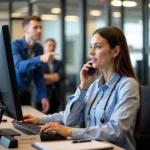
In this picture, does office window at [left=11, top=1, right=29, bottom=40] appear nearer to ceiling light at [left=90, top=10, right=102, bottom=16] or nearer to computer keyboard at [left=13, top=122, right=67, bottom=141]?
ceiling light at [left=90, top=10, right=102, bottom=16]

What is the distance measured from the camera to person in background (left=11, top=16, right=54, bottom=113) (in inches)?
153

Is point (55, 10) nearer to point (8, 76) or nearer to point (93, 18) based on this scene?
point (93, 18)

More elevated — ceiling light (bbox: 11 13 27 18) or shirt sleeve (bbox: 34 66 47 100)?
ceiling light (bbox: 11 13 27 18)

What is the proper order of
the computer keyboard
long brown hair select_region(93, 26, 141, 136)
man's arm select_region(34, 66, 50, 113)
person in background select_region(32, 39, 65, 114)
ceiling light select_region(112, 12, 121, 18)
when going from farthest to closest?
person in background select_region(32, 39, 65, 114) → ceiling light select_region(112, 12, 121, 18) → man's arm select_region(34, 66, 50, 113) → long brown hair select_region(93, 26, 141, 136) → the computer keyboard

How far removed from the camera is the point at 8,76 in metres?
1.99

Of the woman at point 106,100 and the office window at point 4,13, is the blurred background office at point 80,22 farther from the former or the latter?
the woman at point 106,100

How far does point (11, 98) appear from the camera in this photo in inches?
79.9

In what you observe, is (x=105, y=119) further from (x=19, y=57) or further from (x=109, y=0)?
(x=109, y=0)

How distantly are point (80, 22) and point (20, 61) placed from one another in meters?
2.76

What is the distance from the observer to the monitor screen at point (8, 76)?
77.6 inches

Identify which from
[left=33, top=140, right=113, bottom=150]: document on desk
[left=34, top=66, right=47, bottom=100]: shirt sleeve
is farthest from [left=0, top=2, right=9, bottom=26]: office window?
[left=33, top=140, right=113, bottom=150]: document on desk

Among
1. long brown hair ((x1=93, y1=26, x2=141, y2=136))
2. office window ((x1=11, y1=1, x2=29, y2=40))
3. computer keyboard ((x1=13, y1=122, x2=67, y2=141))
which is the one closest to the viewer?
computer keyboard ((x1=13, y1=122, x2=67, y2=141))

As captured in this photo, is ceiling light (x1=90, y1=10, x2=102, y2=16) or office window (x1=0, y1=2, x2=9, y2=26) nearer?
ceiling light (x1=90, y1=10, x2=102, y2=16)

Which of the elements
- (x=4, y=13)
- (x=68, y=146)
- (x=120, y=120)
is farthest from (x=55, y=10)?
(x=68, y=146)
